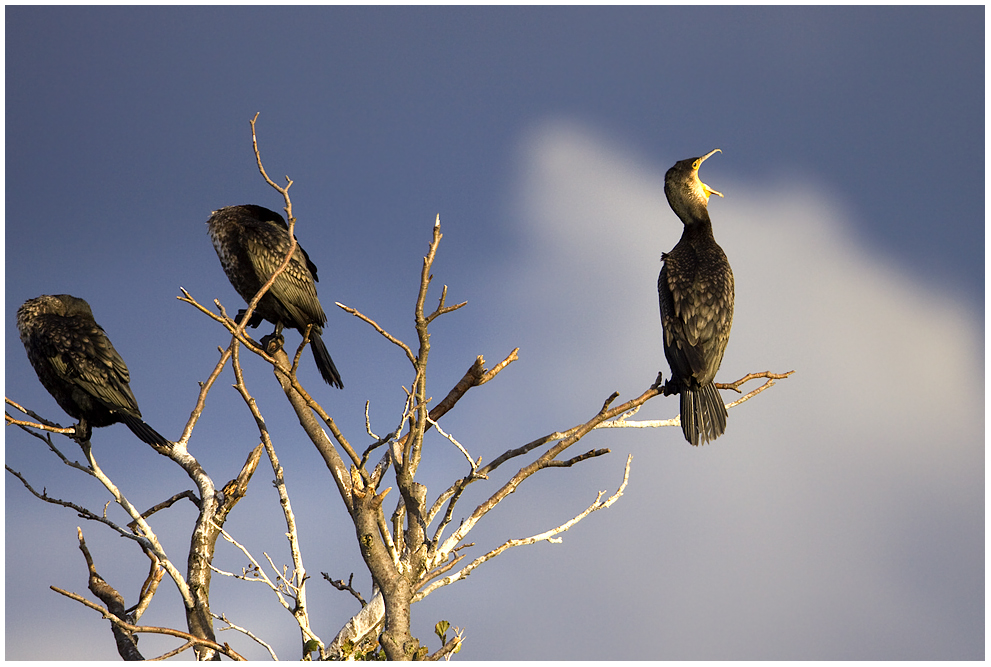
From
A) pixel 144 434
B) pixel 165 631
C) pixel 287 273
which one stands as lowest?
pixel 165 631

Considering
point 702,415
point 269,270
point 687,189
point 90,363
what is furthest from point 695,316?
point 90,363

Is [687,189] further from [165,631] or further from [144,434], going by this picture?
[165,631]

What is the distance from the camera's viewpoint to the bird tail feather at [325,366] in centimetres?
413

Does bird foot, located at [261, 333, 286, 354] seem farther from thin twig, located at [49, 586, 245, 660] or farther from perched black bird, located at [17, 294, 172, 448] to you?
thin twig, located at [49, 586, 245, 660]

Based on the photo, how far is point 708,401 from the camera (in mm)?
3510

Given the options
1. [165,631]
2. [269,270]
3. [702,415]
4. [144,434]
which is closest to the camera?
[165,631]

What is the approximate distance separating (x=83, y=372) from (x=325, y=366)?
1212 millimetres

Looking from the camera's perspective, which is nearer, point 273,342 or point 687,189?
point 273,342

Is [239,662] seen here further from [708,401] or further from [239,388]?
[708,401]

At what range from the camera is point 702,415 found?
11.4 feet

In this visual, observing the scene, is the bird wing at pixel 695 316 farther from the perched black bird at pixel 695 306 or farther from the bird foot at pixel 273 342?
the bird foot at pixel 273 342

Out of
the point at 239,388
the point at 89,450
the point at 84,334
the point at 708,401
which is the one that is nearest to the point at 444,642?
the point at 239,388

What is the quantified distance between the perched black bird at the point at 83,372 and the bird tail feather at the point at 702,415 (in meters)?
2.53

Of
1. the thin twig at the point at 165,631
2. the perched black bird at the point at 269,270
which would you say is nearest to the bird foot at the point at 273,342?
the perched black bird at the point at 269,270
